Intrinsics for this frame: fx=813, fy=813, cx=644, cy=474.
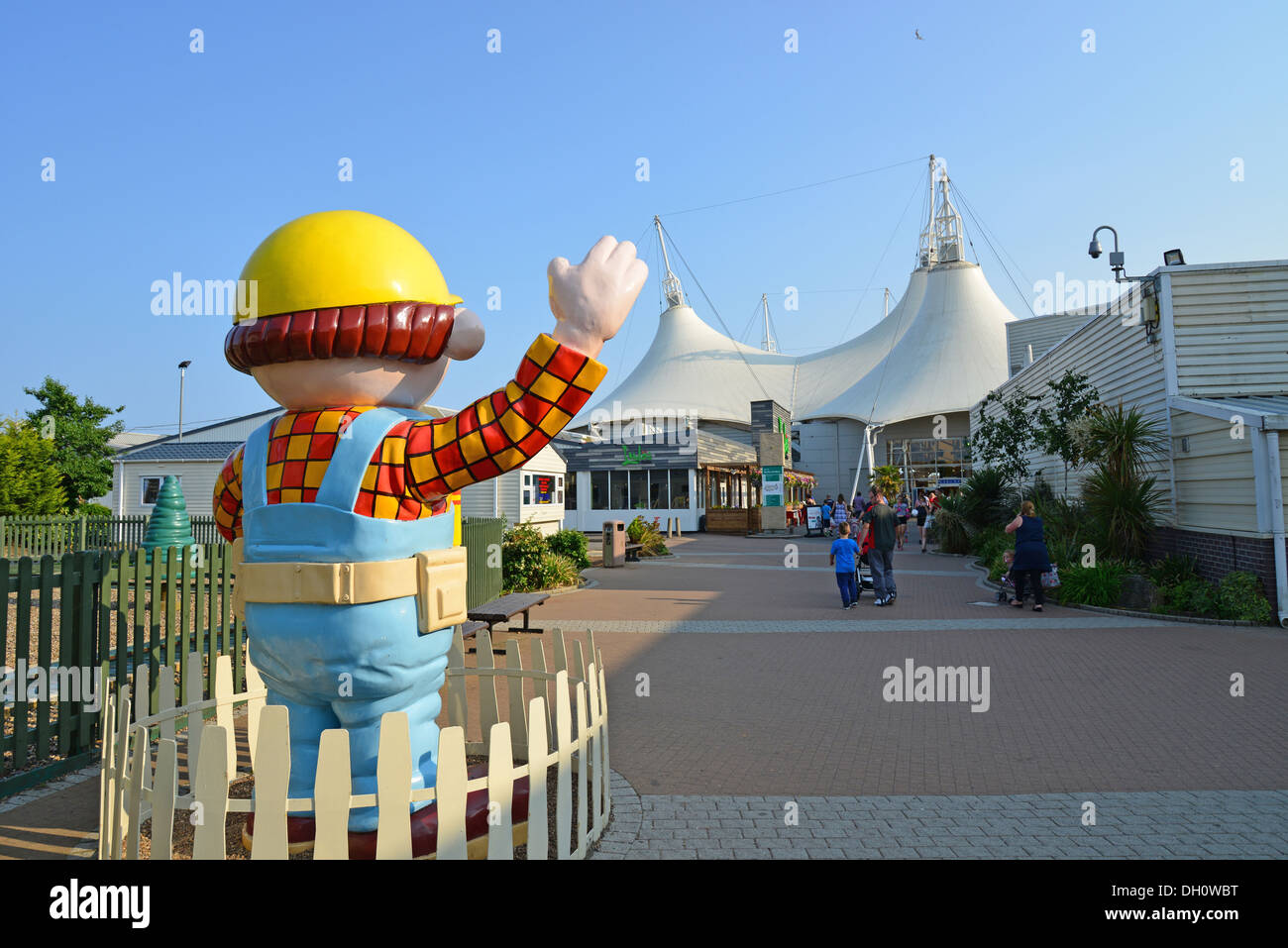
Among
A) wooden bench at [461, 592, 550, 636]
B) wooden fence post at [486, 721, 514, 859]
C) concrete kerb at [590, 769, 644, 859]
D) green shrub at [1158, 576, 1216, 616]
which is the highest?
wooden fence post at [486, 721, 514, 859]

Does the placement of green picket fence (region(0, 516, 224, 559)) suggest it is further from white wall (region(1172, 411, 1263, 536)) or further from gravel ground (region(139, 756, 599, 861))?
white wall (region(1172, 411, 1263, 536))

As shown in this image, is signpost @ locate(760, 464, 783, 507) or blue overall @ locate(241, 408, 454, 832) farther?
signpost @ locate(760, 464, 783, 507)

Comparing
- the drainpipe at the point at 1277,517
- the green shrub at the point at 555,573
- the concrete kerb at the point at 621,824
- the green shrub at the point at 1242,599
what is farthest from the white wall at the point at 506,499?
the concrete kerb at the point at 621,824

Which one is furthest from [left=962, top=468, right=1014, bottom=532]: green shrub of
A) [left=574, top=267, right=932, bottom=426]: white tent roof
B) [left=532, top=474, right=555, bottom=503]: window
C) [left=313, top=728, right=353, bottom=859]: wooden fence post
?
[left=574, top=267, right=932, bottom=426]: white tent roof

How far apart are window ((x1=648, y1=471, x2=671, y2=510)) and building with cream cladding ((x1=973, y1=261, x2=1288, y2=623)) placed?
19.3 m

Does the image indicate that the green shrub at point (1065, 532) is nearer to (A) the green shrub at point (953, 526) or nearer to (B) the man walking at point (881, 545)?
(B) the man walking at point (881, 545)

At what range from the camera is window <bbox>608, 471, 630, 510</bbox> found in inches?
1204

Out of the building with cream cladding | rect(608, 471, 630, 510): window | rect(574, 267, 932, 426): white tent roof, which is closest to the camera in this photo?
the building with cream cladding

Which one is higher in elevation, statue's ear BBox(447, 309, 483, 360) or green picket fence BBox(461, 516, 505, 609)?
statue's ear BBox(447, 309, 483, 360)

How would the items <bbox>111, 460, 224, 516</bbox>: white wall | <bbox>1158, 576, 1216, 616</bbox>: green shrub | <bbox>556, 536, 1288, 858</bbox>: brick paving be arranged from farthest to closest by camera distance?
<bbox>111, 460, 224, 516</bbox>: white wall → <bbox>1158, 576, 1216, 616</bbox>: green shrub → <bbox>556, 536, 1288, 858</bbox>: brick paving

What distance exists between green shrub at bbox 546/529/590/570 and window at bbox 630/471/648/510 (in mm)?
13859

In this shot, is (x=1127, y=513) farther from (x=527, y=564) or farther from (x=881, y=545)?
(x=527, y=564)

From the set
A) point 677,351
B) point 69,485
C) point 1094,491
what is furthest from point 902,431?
point 69,485

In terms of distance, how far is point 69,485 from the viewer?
3173cm
